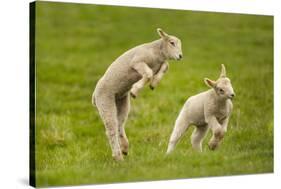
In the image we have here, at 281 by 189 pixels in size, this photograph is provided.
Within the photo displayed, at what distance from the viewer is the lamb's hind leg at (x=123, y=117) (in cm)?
809

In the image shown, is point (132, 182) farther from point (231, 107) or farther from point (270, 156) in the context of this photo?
point (270, 156)

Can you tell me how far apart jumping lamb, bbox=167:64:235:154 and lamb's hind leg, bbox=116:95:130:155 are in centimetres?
59

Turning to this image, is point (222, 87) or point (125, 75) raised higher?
point (125, 75)

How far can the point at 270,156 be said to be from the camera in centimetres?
926

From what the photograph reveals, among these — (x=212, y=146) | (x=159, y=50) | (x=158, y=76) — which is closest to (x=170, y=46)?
(x=159, y=50)

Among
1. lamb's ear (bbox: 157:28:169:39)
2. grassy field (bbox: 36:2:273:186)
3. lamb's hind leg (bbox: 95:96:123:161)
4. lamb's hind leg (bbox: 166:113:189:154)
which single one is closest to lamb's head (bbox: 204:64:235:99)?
lamb's hind leg (bbox: 166:113:189:154)

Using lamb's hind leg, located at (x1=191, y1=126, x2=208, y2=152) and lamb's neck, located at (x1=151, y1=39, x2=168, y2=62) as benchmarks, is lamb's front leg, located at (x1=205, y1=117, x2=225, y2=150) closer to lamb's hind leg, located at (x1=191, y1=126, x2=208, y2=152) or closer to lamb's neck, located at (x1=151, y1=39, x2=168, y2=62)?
lamb's hind leg, located at (x1=191, y1=126, x2=208, y2=152)

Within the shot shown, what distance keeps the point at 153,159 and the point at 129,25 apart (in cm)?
172

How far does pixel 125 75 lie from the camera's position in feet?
25.9

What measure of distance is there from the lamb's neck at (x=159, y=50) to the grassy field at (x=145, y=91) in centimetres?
57

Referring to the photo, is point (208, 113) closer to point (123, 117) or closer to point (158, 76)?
point (158, 76)

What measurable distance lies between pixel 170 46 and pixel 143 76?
522mm

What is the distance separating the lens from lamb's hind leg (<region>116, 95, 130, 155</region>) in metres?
8.09

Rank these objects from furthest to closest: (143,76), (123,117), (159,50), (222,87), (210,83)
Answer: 1. (210,83)
2. (222,87)
3. (123,117)
4. (159,50)
5. (143,76)
